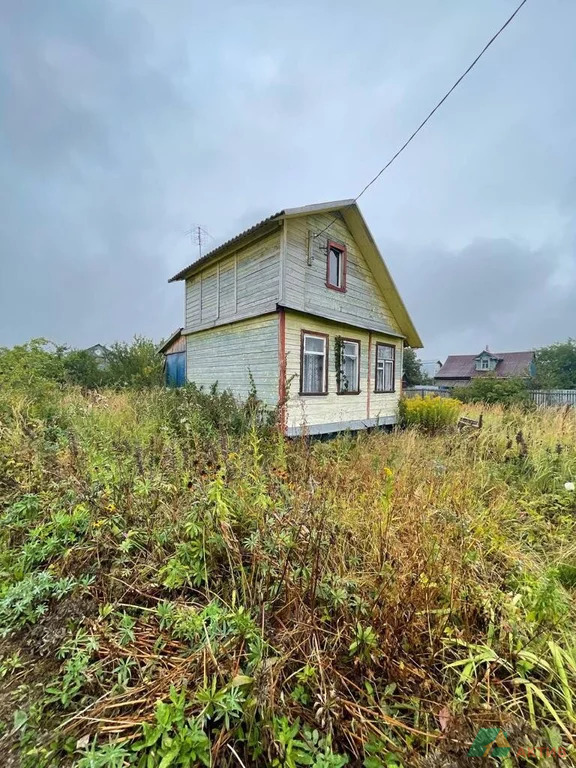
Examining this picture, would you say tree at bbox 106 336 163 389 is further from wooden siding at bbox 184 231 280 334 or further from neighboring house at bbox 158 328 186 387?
wooden siding at bbox 184 231 280 334

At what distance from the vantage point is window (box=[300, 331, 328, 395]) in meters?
7.72

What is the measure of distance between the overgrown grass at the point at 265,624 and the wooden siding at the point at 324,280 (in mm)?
5551

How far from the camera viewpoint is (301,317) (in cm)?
758

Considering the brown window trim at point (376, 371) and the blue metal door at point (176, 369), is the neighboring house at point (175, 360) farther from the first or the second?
the brown window trim at point (376, 371)

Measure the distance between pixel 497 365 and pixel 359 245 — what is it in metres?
37.0

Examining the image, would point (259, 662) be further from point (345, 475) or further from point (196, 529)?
point (345, 475)

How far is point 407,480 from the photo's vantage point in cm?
338

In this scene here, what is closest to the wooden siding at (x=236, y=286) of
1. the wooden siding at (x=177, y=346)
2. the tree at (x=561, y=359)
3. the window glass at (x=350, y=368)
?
the wooden siding at (x=177, y=346)

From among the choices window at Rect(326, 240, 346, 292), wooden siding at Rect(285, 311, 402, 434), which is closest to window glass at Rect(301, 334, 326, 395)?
wooden siding at Rect(285, 311, 402, 434)

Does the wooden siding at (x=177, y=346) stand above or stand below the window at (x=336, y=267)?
below

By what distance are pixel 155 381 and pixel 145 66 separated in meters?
9.64

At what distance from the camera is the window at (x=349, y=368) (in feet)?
29.1

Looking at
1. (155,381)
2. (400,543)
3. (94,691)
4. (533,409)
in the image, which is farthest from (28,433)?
(533,409)

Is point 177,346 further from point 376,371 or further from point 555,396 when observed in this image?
point 555,396
